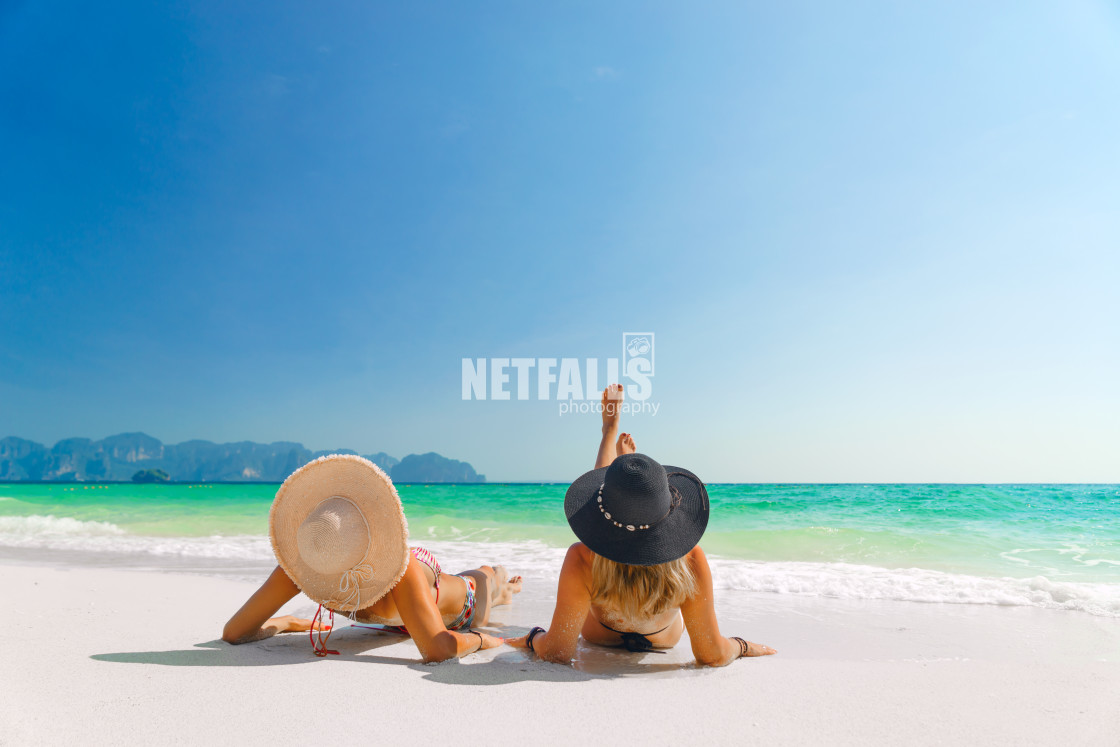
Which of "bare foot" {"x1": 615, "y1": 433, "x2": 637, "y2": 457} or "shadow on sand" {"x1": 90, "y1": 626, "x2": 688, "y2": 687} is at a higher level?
"bare foot" {"x1": 615, "y1": 433, "x2": 637, "y2": 457}

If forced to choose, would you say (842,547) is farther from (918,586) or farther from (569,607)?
(569,607)

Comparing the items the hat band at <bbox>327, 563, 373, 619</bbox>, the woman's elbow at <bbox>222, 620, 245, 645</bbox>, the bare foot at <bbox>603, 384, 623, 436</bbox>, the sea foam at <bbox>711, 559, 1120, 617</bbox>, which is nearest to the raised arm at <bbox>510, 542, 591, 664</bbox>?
the hat band at <bbox>327, 563, 373, 619</bbox>

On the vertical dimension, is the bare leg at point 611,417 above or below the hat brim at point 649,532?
above

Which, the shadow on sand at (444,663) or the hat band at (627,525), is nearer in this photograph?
the hat band at (627,525)

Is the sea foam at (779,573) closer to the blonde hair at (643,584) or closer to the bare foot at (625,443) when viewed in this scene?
the bare foot at (625,443)

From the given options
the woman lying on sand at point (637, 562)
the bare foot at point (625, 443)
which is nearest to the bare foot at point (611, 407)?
the bare foot at point (625, 443)

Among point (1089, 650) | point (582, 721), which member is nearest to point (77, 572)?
point (582, 721)

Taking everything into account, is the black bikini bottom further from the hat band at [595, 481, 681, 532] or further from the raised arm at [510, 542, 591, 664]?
the hat band at [595, 481, 681, 532]

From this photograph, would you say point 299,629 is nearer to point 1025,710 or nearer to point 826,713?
point 826,713

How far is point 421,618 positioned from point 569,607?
0.76 meters

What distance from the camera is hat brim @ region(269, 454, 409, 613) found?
2.77 metres

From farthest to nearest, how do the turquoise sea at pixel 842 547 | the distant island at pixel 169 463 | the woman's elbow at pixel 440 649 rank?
the distant island at pixel 169 463 → the turquoise sea at pixel 842 547 → the woman's elbow at pixel 440 649

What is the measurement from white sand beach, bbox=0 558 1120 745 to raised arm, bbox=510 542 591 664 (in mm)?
96

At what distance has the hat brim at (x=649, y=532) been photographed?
2.46 m
